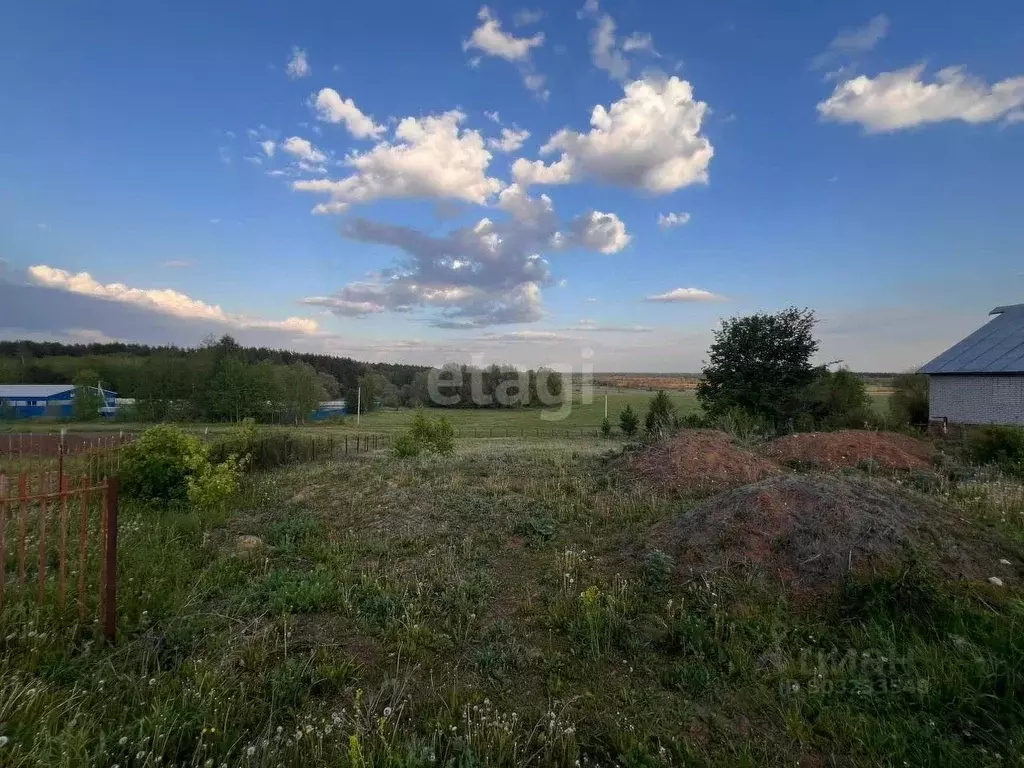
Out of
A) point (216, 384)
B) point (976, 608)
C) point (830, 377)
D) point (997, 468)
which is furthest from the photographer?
point (216, 384)

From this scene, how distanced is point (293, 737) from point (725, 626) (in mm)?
3216

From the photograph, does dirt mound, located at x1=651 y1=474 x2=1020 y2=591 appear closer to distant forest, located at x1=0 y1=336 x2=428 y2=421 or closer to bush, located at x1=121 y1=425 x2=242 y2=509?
bush, located at x1=121 y1=425 x2=242 y2=509

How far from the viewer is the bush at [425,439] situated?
46.2ft

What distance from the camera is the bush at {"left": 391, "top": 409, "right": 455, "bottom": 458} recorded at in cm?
1408

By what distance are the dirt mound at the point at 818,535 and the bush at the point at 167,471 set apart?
6.98 metres

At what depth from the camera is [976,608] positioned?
3967 millimetres

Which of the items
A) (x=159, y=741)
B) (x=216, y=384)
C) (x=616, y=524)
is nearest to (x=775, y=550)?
(x=616, y=524)

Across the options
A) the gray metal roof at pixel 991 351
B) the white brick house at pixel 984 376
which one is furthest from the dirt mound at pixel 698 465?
the gray metal roof at pixel 991 351

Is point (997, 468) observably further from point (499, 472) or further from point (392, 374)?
point (392, 374)

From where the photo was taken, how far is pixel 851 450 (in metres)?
12.1

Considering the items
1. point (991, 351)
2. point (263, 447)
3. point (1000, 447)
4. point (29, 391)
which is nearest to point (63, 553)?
point (263, 447)

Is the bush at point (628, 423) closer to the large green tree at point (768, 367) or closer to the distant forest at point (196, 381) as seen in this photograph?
the large green tree at point (768, 367)

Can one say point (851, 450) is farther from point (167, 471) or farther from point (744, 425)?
point (167, 471)

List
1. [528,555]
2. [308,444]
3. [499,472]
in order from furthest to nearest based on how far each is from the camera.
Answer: [308,444]
[499,472]
[528,555]
